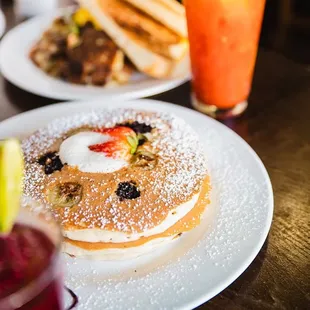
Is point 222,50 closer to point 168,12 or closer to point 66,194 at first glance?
point 168,12

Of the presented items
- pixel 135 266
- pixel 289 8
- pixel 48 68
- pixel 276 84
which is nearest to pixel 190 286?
pixel 135 266

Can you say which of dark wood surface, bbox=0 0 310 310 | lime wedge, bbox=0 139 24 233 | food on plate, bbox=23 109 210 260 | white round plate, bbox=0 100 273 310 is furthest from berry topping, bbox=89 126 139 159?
lime wedge, bbox=0 139 24 233

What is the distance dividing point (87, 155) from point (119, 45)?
30.6 inches

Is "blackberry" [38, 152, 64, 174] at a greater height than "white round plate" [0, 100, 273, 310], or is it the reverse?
"blackberry" [38, 152, 64, 174]

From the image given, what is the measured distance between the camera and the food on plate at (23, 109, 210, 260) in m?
Answer: 0.95

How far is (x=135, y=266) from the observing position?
0.96 meters

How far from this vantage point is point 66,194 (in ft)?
3.33

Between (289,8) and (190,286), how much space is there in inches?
86.1

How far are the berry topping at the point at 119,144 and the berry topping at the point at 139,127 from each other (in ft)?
0.08

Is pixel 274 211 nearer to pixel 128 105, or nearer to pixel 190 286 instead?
pixel 190 286

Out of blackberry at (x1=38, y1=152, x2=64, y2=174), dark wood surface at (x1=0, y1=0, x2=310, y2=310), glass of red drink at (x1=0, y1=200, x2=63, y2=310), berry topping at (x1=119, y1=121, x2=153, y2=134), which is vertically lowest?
dark wood surface at (x1=0, y1=0, x2=310, y2=310)

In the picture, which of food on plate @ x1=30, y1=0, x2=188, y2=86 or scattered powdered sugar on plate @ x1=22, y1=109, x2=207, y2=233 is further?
food on plate @ x1=30, y1=0, x2=188, y2=86

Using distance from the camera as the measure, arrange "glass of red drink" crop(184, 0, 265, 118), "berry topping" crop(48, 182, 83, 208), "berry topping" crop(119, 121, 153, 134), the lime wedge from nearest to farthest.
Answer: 1. the lime wedge
2. "berry topping" crop(48, 182, 83, 208)
3. "berry topping" crop(119, 121, 153, 134)
4. "glass of red drink" crop(184, 0, 265, 118)

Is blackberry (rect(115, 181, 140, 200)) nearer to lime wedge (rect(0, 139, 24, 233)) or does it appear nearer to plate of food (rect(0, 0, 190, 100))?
lime wedge (rect(0, 139, 24, 233))
